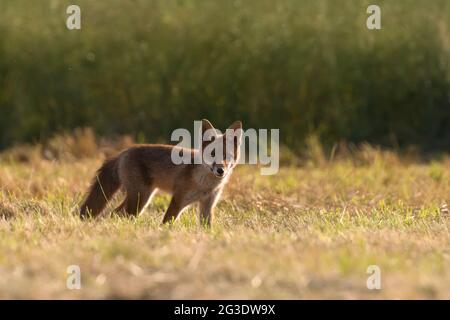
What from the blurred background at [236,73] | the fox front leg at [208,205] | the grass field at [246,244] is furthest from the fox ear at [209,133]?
the blurred background at [236,73]

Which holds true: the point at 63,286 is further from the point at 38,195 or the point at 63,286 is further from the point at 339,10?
the point at 339,10

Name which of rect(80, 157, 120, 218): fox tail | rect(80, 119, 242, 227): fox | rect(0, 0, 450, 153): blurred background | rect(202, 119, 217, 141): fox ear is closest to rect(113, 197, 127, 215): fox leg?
rect(80, 119, 242, 227): fox

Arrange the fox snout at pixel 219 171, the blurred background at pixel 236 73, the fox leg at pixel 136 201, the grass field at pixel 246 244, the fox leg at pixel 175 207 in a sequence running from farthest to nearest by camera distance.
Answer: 1. the blurred background at pixel 236 73
2. the fox leg at pixel 136 201
3. the fox leg at pixel 175 207
4. the fox snout at pixel 219 171
5. the grass field at pixel 246 244

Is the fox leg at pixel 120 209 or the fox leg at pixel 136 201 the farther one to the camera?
the fox leg at pixel 120 209

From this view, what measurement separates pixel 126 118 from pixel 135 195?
24.2 feet

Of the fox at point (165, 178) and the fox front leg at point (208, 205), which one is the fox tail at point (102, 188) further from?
the fox front leg at point (208, 205)

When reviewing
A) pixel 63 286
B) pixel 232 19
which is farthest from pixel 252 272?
pixel 232 19

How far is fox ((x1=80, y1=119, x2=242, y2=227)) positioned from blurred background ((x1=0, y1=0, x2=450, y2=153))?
6181mm

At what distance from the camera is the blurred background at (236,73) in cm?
1597

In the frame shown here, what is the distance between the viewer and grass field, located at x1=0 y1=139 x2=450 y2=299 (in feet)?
18.4

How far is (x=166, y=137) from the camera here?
15516mm

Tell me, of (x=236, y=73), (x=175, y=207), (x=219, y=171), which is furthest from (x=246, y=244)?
(x=236, y=73)

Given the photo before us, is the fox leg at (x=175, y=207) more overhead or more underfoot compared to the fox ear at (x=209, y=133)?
more underfoot

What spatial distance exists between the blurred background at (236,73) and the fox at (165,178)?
6.18 m
